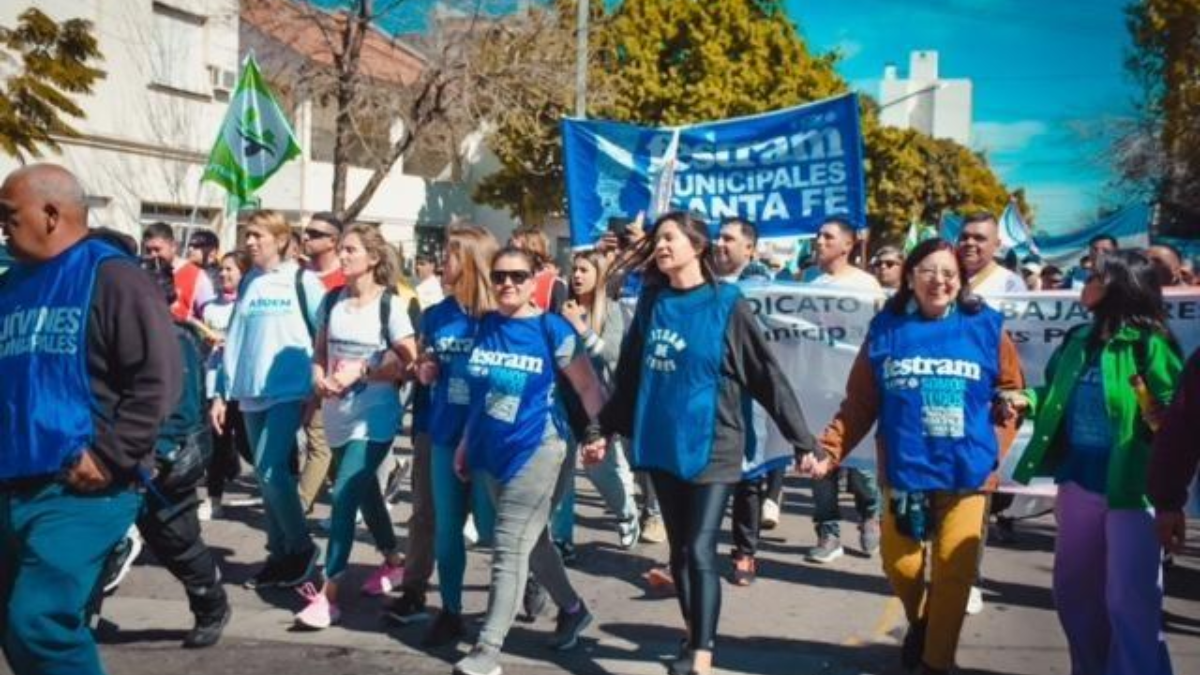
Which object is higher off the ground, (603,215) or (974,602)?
(603,215)

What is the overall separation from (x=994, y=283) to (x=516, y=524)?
3.46m

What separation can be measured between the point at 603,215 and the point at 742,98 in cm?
2485

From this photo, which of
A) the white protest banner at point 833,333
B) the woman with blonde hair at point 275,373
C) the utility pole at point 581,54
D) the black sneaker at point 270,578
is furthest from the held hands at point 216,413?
the utility pole at point 581,54

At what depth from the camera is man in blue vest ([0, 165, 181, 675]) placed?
11.8ft

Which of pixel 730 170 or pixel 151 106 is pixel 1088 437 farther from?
pixel 151 106

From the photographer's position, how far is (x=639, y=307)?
5.14 m

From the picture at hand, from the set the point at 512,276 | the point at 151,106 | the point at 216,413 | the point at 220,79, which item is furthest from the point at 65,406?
the point at 220,79

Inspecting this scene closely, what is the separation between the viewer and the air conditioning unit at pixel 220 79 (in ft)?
74.2

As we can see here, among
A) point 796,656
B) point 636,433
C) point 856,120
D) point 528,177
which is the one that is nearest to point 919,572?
point 796,656

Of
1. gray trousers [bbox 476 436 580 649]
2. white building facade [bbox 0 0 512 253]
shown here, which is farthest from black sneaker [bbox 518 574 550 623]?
white building facade [bbox 0 0 512 253]

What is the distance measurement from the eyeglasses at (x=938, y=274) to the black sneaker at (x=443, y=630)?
2.51 metres

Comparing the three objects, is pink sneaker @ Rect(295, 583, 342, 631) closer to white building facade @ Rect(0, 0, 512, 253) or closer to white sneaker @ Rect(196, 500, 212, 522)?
white sneaker @ Rect(196, 500, 212, 522)

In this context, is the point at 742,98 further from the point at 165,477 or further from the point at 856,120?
the point at 165,477

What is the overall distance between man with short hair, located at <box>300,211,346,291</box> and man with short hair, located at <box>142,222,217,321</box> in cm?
178
